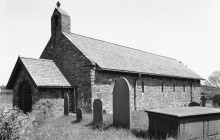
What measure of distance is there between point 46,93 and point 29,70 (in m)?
2.08

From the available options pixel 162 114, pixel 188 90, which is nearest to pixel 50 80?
pixel 162 114

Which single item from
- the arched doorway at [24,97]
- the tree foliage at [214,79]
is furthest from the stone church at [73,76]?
the tree foliage at [214,79]

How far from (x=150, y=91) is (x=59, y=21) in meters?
10.4

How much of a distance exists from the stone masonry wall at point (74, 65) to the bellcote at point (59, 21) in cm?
54

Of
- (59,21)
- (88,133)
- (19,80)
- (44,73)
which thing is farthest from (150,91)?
(88,133)

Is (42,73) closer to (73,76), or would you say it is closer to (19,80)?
(19,80)

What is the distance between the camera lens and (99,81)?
48.9 ft

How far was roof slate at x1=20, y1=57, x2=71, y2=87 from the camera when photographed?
13.8 metres

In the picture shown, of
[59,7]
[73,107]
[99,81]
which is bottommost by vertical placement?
[73,107]

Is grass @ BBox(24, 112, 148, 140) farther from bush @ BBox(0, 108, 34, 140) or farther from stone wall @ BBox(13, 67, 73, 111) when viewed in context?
stone wall @ BBox(13, 67, 73, 111)

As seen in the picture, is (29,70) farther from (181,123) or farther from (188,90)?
(188,90)

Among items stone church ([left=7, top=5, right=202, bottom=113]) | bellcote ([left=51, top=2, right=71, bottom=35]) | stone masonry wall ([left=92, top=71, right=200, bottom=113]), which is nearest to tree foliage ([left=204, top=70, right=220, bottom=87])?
stone masonry wall ([left=92, top=71, right=200, bottom=113])

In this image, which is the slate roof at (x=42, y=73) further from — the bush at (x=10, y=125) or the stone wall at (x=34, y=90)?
the bush at (x=10, y=125)

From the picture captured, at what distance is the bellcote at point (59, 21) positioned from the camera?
57.0 ft
